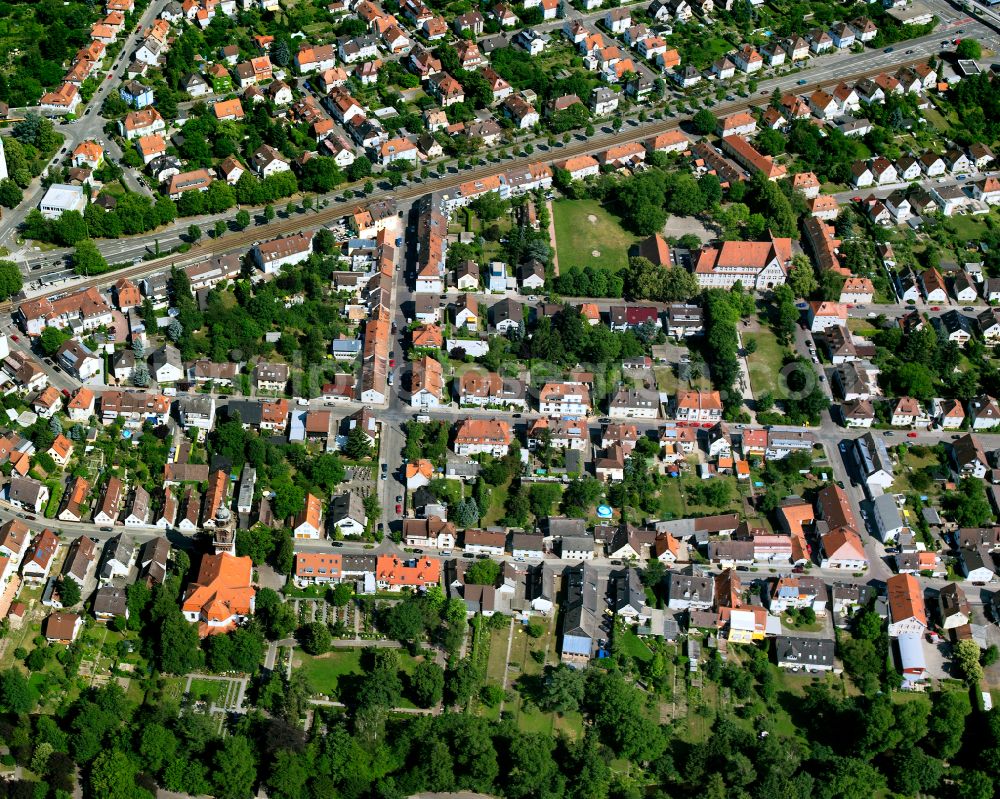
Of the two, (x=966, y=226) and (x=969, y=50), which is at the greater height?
(x=969, y=50)

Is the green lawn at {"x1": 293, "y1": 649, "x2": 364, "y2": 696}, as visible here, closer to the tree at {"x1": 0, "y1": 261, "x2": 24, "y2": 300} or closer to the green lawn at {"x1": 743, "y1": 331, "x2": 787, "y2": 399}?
the green lawn at {"x1": 743, "y1": 331, "x2": 787, "y2": 399}

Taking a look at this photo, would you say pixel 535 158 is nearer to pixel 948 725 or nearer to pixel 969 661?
pixel 969 661

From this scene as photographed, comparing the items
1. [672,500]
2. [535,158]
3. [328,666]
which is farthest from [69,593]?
[535,158]

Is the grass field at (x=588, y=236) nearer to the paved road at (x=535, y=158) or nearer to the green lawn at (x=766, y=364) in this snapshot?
the paved road at (x=535, y=158)

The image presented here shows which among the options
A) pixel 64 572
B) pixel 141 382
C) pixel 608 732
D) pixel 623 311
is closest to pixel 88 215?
pixel 141 382

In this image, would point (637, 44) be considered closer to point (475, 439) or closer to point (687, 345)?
point (687, 345)
